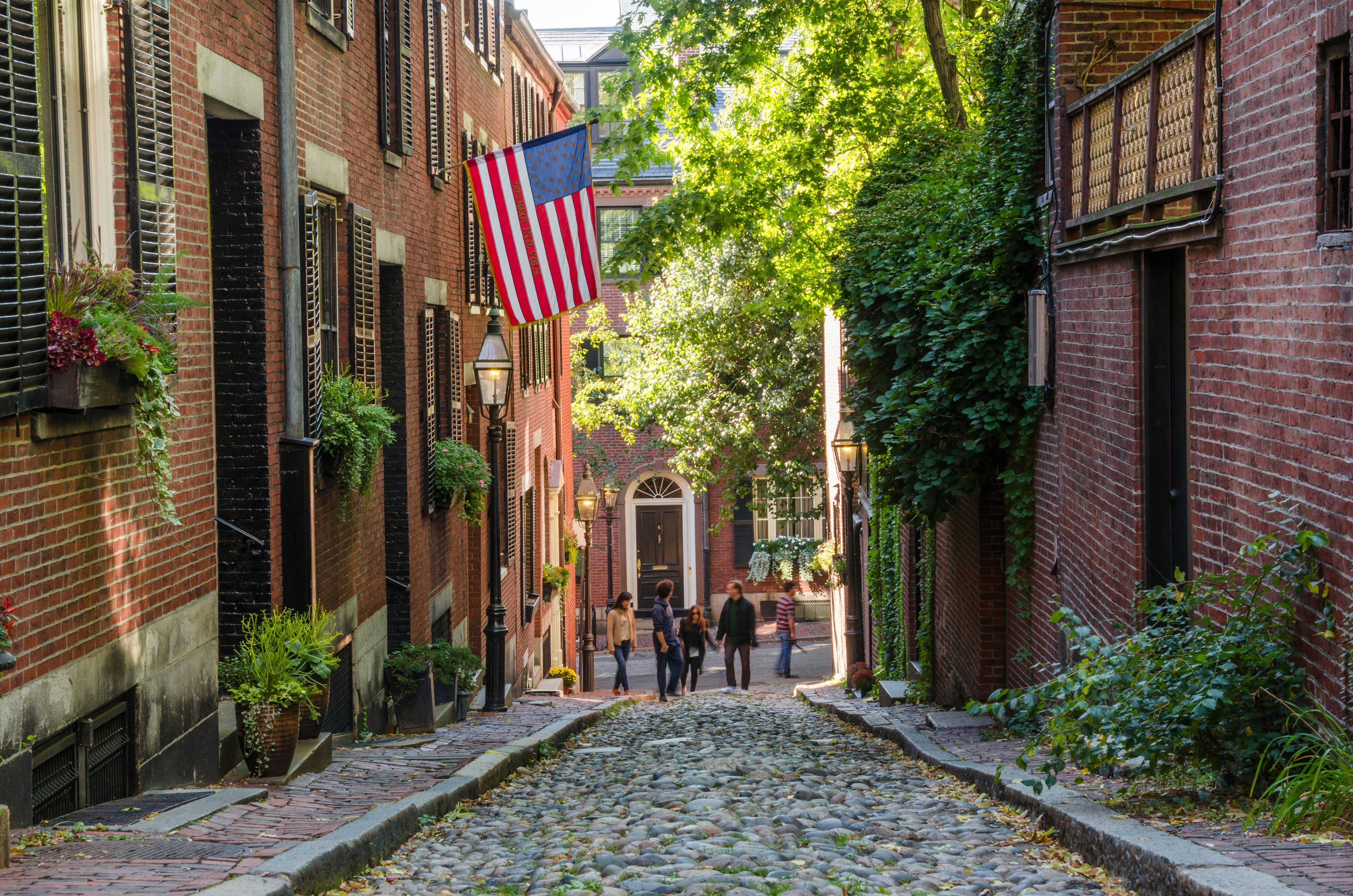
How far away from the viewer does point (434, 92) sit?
15297 mm

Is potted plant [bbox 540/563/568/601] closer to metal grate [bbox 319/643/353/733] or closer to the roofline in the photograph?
the roofline

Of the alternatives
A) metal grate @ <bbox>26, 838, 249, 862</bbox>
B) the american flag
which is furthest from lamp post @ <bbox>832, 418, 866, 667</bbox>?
metal grate @ <bbox>26, 838, 249, 862</bbox>

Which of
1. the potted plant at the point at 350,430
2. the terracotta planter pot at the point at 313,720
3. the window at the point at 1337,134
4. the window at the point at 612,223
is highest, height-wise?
the window at the point at 612,223

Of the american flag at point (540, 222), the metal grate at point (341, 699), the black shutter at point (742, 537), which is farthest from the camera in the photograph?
the black shutter at point (742, 537)

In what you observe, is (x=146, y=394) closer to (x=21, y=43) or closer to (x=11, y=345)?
(x=11, y=345)

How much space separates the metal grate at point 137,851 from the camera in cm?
507

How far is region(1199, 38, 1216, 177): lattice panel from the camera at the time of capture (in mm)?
6895

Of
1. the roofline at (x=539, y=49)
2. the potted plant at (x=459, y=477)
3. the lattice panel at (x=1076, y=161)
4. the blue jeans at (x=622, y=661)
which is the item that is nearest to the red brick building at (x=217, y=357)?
the potted plant at (x=459, y=477)

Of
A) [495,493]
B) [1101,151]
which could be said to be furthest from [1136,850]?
[495,493]

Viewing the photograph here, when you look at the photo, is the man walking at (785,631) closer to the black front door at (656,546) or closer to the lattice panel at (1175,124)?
the black front door at (656,546)

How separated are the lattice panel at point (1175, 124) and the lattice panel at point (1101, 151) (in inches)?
37.2

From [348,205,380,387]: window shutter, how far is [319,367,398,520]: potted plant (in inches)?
15.6

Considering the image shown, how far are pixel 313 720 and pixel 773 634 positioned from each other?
25600 mm

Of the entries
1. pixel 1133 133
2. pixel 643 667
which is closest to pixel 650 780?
pixel 1133 133
